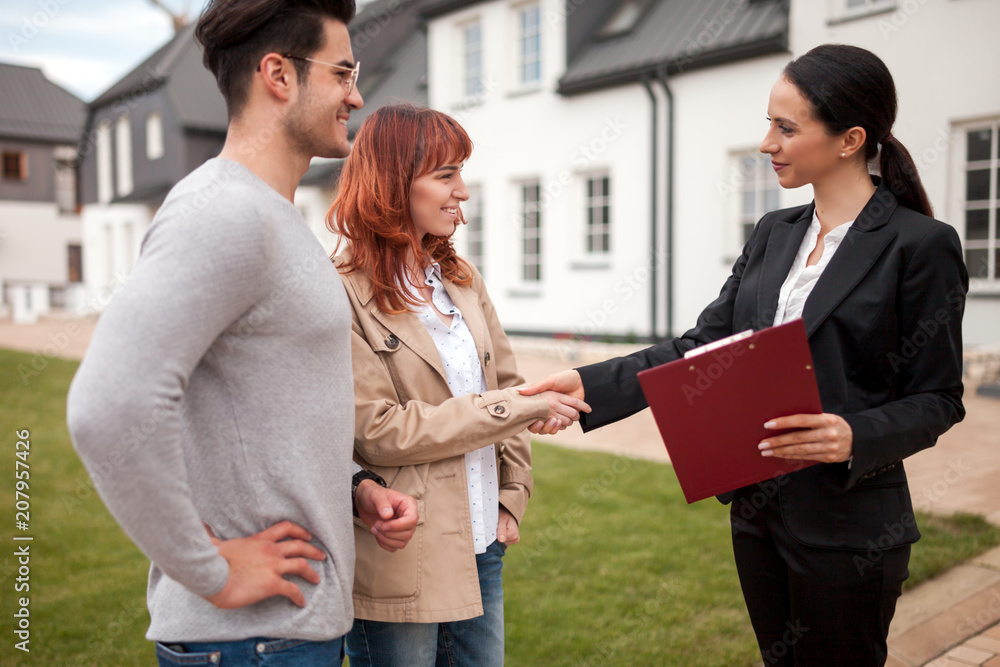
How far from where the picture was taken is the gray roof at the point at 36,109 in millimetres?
33019

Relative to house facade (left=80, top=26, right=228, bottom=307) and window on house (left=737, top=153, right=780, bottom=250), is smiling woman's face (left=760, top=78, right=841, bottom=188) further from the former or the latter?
house facade (left=80, top=26, right=228, bottom=307)

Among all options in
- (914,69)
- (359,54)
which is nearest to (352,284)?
(914,69)

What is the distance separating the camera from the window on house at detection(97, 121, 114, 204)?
2695 cm

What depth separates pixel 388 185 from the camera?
6.74 ft

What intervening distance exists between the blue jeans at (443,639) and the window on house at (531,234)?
1225 cm

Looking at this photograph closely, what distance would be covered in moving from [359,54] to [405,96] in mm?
2914

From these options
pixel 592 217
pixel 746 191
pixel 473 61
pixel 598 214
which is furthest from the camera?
pixel 473 61

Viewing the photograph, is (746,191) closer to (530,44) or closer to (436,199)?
(530,44)

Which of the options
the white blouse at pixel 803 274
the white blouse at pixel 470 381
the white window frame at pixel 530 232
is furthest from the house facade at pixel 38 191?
the white blouse at pixel 803 274

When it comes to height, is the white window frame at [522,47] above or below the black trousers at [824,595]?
above

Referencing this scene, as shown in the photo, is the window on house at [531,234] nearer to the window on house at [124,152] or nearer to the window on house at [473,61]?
the window on house at [473,61]

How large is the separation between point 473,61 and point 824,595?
48.6ft

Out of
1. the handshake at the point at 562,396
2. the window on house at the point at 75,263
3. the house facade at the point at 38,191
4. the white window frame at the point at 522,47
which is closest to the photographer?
the handshake at the point at 562,396

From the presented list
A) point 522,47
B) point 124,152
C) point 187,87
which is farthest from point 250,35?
point 124,152
